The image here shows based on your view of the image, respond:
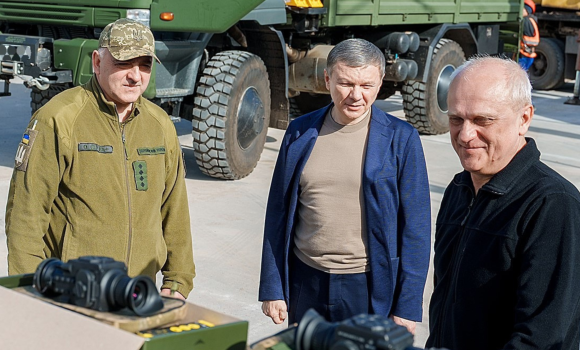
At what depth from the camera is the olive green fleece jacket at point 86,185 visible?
2852mm

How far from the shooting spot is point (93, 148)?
2.90 metres

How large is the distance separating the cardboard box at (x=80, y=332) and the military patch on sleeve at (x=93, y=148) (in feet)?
3.75

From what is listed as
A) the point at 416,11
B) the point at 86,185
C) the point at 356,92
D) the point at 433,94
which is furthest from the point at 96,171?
the point at 433,94

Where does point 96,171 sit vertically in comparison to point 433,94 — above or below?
above

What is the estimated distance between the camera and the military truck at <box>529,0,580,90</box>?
17422 mm

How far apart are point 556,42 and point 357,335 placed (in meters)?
17.5

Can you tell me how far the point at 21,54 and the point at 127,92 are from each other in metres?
4.98

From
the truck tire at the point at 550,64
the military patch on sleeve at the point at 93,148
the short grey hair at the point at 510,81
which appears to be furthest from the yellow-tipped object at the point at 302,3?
the truck tire at the point at 550,64

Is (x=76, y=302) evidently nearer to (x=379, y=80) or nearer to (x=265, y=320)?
(x=379, y=80)

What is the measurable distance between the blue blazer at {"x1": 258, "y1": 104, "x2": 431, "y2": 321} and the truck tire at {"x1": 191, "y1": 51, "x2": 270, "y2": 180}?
4.50 meters

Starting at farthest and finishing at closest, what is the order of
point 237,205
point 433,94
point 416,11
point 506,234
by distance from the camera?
1. point 433,94
2. point 416,11
3. point 237,205
4. point 506,234

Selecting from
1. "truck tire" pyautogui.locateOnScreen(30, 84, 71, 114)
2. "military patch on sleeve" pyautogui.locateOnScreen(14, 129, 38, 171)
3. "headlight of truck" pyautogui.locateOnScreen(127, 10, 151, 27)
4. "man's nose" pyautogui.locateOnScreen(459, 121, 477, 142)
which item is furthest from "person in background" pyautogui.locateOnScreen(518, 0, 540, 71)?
"man's nose" pyautogui.locateOnScreen(459, 121, 477, 142)

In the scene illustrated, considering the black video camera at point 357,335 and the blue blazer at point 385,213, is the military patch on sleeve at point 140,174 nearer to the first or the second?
the blue blazer at point 385,213

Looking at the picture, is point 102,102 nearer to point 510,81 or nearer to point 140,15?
point 510,81
